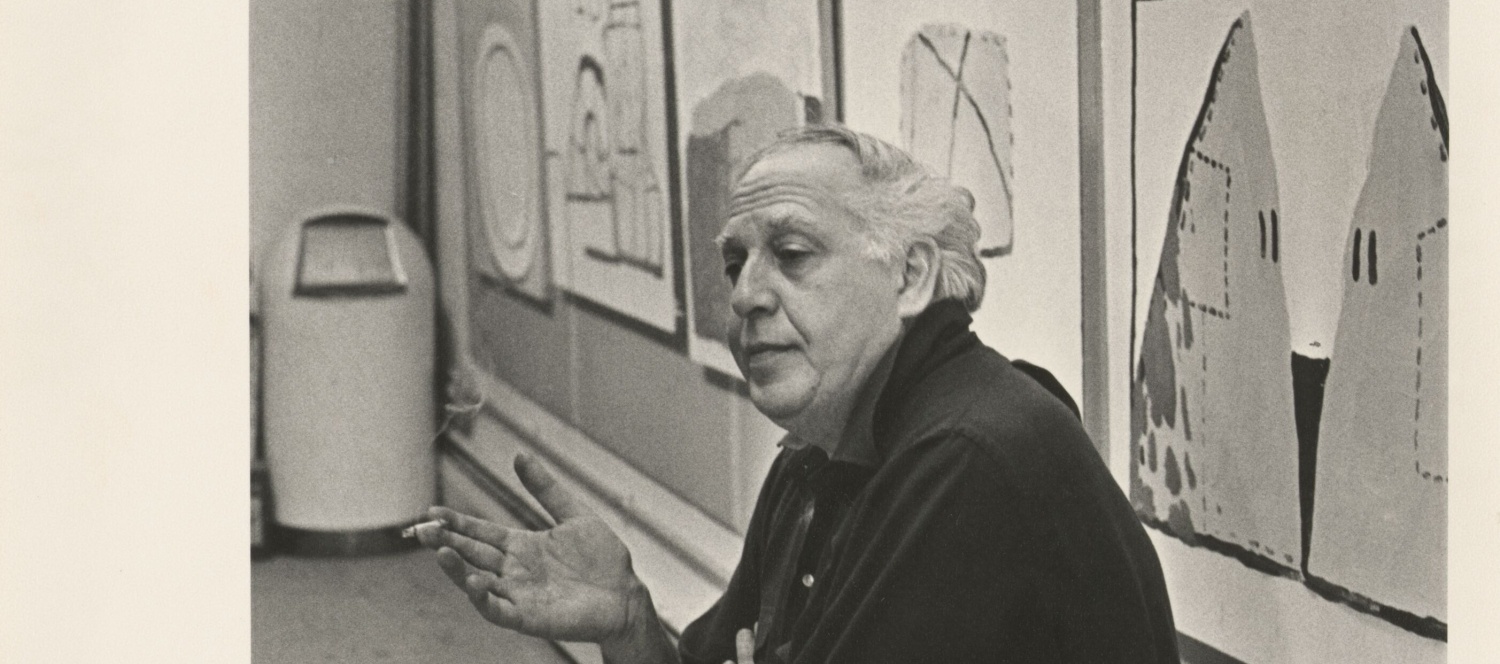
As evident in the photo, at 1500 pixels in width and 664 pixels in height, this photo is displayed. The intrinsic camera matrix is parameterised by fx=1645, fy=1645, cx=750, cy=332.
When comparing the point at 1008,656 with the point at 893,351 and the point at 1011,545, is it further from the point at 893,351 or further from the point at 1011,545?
the point at 893,351

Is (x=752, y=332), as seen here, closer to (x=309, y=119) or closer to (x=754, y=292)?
(x=754, y=292)

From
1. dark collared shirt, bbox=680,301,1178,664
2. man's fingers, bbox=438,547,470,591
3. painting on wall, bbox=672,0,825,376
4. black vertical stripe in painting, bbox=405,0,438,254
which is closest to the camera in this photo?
dark collared shirt, bbox=680,301,1178,664

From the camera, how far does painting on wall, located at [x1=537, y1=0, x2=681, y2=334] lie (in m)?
1.80

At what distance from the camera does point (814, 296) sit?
62.2 inches

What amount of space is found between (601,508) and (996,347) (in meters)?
0.47

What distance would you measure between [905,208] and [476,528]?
535mm

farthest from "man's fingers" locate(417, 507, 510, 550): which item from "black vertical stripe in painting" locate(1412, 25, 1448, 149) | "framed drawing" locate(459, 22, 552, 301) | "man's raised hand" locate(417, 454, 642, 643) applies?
"black vertical stripe in painting" locate(1412, 25, 1448, 149)

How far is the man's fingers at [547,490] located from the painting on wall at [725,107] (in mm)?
253

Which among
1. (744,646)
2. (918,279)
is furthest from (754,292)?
(744,646)

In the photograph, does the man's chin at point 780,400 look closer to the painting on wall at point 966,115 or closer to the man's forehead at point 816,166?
the man's forehead at point 816,166

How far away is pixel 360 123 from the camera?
1.71 meters

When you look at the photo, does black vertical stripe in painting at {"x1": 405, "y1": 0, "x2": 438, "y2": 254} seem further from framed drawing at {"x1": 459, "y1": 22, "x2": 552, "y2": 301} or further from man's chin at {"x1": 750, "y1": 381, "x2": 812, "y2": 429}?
man's chin at {"x1": 750, "y1": 381, "x2": 812, "y2": 429}

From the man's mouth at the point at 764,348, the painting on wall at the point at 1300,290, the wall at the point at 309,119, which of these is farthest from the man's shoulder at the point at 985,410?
the wall at the point at 309,119
